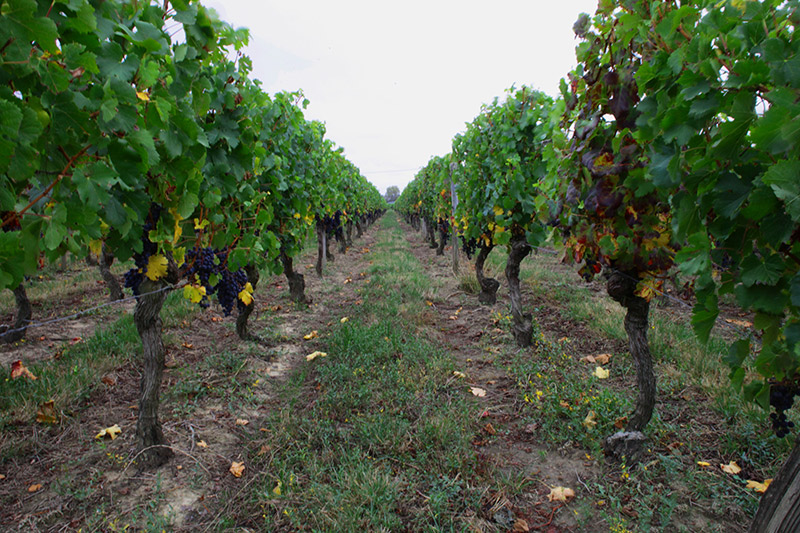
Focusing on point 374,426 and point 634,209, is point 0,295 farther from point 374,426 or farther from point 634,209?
point 634,209

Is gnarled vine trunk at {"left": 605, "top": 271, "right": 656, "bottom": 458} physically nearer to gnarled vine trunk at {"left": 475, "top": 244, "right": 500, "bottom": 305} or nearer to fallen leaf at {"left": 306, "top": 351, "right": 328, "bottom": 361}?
fallen leaf at {"left": 306, "top": 351, "right": 328, "bottom": 361}

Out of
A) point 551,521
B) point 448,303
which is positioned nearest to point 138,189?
point 551,521

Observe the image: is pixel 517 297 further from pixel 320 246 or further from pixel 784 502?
pixel 320 246

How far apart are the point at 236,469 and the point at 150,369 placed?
1004 millimetres

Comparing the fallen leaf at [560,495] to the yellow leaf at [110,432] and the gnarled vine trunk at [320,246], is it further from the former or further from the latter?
the gnarled vine trunk at [320,246]

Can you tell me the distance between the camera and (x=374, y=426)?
129 inches

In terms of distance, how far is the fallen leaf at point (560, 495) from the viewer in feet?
8.72

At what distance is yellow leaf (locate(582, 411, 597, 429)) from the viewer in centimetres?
329

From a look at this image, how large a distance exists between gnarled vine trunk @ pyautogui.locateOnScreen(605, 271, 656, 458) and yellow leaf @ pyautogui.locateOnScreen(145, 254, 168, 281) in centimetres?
326

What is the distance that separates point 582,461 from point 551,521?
2.33ft

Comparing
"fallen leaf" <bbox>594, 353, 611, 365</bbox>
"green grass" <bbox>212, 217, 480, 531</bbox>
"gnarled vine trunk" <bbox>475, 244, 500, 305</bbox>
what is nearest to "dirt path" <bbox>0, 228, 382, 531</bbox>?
"green grass" <bbox>212, 217, 480, 531</bbox>

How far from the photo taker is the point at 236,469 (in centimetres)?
299

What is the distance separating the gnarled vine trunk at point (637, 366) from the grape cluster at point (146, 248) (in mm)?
3287

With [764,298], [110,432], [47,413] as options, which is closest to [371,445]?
[110,432]
